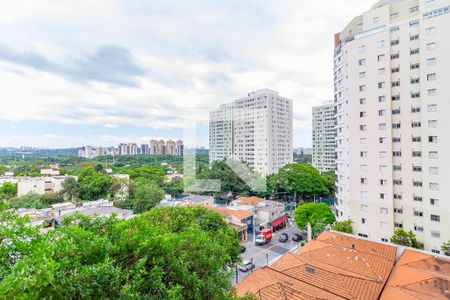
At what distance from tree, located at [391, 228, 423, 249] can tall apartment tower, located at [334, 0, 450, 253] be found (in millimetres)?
812

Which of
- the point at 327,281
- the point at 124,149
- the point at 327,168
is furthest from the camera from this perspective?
the point at 124,149

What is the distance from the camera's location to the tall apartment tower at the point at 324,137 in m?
48.9

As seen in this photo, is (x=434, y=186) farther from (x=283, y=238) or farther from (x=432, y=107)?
(x=283, y=238)

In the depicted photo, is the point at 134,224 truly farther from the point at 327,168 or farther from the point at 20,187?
the point at 327,168

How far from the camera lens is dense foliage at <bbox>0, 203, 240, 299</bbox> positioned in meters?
2.74

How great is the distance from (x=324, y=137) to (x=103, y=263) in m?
52.2

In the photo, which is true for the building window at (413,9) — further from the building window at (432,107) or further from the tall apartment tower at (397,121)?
the building window at (432,107)

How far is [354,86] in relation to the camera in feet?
55.7

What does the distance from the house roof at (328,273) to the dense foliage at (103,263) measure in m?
3.31

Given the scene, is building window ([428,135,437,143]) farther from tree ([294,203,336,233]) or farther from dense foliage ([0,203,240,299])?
Result: dense foliage ([0,203,240,299])

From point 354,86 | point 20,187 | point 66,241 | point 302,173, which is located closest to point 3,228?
point 66,241

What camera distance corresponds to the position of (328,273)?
891cm

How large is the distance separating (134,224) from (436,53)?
1845 centimetres

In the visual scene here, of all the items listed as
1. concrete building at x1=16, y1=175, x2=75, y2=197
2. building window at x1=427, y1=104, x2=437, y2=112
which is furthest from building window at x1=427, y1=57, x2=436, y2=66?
concrete building at x1=16, y1=175, x2=75, y2=197
